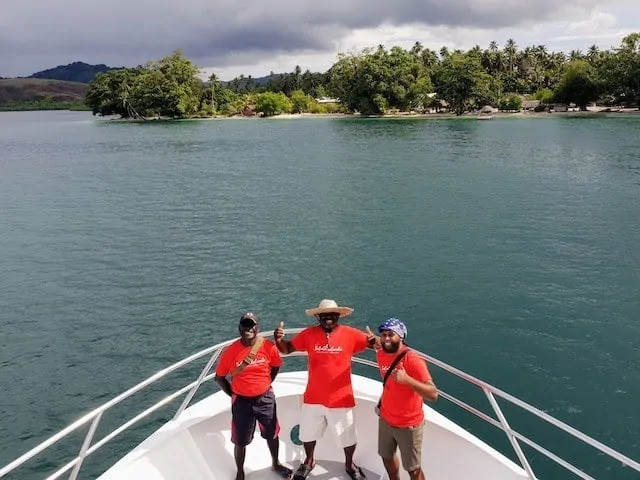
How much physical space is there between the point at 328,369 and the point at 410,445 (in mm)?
1146

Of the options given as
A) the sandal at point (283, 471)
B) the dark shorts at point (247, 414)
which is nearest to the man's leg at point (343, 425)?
the dark shorts at point (247, 414)

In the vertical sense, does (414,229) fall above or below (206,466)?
below

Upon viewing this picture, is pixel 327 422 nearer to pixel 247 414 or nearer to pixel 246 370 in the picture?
pixel 247 414

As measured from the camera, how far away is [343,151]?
6531 centimetres

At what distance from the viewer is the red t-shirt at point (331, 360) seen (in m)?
5.75

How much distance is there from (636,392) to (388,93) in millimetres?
122812

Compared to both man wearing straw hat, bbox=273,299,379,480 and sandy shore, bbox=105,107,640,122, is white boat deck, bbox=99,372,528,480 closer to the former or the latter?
man wearing straw hat, bbox=273,299,379,480

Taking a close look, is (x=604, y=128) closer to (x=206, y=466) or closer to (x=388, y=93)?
(x=388, y=93)

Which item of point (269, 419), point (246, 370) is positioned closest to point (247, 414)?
point (269, 419)

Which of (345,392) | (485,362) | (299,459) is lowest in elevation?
(485,362)

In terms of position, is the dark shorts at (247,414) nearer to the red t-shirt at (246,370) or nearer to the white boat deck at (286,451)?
the red t-shirt at (246,370)

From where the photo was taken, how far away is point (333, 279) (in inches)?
801

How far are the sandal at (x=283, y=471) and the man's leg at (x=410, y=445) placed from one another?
1.54 meters

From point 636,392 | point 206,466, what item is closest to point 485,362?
point 636,392
